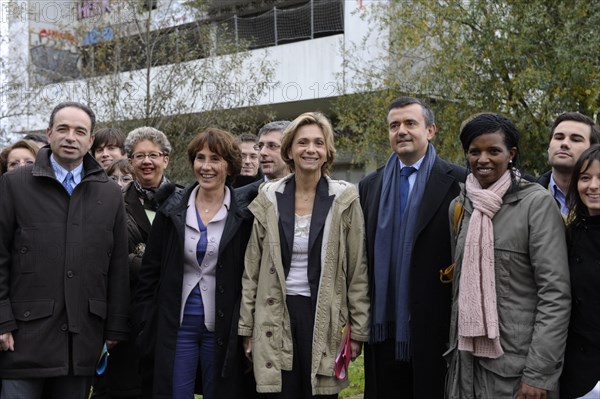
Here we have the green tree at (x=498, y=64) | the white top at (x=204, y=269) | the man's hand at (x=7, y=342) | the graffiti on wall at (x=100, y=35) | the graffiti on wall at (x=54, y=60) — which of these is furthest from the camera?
the graffiti on wall at (x=54, y=60)

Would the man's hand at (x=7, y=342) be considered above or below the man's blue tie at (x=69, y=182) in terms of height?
below

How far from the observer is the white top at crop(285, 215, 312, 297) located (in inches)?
176

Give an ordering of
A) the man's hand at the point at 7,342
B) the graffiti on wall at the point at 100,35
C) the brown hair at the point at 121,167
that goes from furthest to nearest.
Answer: the graffiti on wall at the point at 100,35 → the brown hair at the point at 121,167 → the man's hand at the point at 7,342

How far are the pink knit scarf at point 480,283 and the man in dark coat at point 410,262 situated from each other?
1.28 ft

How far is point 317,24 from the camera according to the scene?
2178 centimetres

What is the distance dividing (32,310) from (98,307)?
1.35 feet

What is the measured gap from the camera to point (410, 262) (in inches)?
178

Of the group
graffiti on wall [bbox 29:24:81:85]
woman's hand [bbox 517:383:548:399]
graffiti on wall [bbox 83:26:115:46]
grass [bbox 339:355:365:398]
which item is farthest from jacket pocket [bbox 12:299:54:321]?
graffiti on wall [bbox 29:24:81:85]

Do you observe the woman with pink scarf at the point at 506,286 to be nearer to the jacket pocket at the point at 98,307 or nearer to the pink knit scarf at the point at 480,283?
the pink knit scarf at the point at 480,283

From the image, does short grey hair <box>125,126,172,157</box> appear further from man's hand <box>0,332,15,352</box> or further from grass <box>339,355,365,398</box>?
grass <box>339,355,365,398</box>

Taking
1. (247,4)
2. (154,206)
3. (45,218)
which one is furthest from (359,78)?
(45,218)

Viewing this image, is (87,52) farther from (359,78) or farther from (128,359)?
(128,359)

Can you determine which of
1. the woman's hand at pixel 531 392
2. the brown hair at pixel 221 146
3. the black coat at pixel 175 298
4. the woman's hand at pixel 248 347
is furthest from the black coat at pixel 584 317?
the brown hair at pixel 221 146

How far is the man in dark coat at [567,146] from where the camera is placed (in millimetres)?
5324
